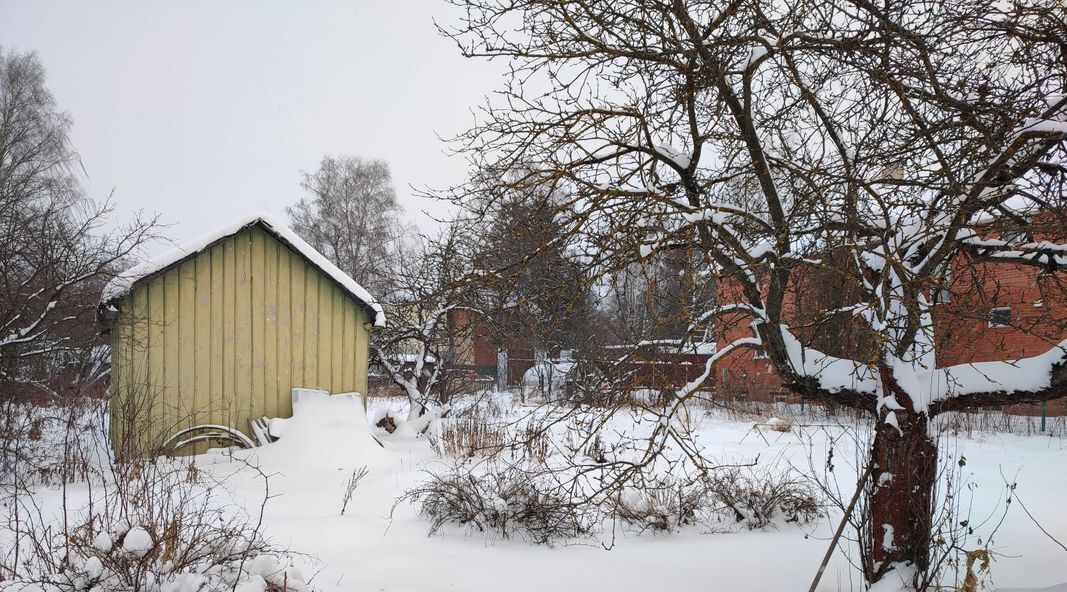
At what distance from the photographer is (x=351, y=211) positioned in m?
28.9

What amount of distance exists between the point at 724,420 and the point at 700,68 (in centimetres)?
1301

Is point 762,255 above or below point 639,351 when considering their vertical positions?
above

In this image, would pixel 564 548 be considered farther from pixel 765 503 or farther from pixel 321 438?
pixel 321 438

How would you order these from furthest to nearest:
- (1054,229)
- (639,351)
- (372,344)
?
(372,344), (639,351), (1054,229)

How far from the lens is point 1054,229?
367cm

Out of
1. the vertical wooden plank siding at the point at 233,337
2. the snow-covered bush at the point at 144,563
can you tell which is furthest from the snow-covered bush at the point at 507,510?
the vertical wooden plank siding at the point at 233,337

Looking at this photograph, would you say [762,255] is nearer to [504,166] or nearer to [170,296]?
[504,166]

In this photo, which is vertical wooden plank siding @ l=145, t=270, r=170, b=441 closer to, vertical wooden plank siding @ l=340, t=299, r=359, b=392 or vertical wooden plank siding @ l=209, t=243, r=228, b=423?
vertical wooden plank siding @ l=209, t=243, r=228, b=423

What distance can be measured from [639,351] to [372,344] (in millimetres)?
8831

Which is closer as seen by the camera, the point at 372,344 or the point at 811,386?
the point at 811,386

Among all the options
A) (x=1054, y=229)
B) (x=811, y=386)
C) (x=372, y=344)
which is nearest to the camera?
(x=1054, y=229)

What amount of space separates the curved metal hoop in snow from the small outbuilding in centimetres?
9

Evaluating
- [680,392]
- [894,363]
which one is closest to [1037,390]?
[894,363]

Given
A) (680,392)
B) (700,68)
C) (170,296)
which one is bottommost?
(680,392)
